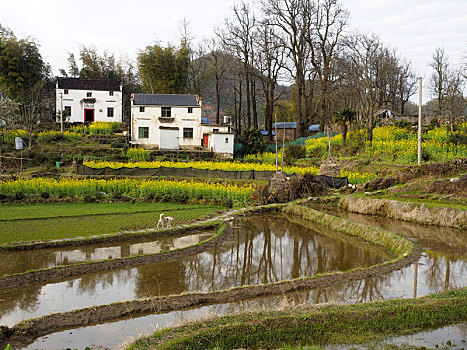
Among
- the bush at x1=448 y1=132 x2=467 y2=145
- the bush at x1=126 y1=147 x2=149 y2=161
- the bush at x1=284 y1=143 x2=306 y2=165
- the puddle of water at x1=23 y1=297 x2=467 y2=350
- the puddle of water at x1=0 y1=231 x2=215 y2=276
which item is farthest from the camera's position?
the bush at x1=284 y1=143 x2=306 y2=165

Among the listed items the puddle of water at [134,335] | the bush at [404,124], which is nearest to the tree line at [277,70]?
the bush at [404,124]

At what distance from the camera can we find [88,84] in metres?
50.6

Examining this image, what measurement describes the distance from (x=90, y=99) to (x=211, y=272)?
43.5 m

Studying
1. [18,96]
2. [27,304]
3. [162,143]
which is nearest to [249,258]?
[27,304]

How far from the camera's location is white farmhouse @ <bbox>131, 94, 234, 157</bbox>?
40469 millimetres

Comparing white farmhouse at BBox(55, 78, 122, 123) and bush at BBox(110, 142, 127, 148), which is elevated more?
white farmhouse at BBox(55, 78, 122, 123)

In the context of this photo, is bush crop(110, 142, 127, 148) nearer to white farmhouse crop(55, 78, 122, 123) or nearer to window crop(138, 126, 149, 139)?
window crop(138, 126, 149, 139)

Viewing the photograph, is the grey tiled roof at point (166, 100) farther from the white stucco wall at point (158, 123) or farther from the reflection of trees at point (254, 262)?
the reflection of trees at point (254, 262)

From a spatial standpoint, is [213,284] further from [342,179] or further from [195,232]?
[342,179]

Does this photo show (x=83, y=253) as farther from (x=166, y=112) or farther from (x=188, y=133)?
(x=166, y=112)

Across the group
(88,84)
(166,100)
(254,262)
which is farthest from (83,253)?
(88,84)

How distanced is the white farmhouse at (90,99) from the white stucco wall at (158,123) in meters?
10.4

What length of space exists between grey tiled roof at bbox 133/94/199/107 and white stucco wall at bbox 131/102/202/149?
51cm

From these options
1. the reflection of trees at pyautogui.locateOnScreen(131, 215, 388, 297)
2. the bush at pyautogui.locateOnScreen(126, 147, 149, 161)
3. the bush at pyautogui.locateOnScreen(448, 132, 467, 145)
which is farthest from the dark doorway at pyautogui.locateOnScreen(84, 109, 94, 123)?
the reflection of trees at pyautogui.locateOnScreen(131, 215, 388, 297)
